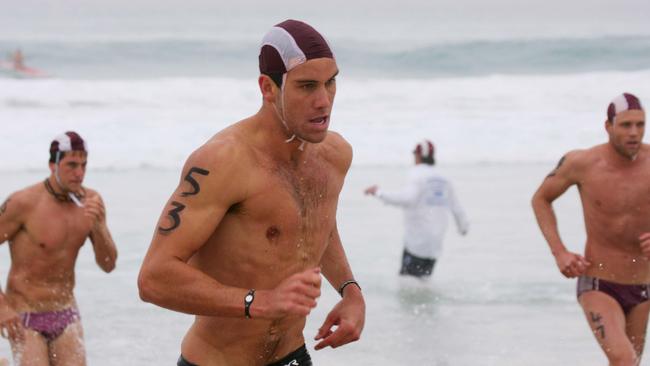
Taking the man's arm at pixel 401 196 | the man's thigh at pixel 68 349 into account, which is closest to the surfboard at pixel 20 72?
the man's arm at pixel 401 196

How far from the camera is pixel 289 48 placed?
365cm

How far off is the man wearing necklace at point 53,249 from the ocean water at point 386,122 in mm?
1716

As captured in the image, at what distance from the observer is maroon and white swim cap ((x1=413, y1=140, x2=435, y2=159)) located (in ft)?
41.6

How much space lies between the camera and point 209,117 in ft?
98.8

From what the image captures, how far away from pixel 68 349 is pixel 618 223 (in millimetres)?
3523

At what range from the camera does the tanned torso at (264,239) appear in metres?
3.75

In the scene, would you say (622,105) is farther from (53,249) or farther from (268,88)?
(268,88)

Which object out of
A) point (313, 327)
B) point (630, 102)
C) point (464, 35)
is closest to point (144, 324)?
point (313, 327)

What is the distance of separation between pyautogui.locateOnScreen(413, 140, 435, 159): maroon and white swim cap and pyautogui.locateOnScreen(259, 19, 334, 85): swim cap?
29.4 feet

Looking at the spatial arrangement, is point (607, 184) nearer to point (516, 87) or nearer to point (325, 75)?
point (325, 75)

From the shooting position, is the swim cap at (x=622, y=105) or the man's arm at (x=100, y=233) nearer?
the swim cap at (x=622, y=105)

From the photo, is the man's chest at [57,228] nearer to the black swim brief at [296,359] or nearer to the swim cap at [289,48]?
the black swim brief at [296,359]

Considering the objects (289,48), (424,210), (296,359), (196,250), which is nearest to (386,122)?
(424,210)

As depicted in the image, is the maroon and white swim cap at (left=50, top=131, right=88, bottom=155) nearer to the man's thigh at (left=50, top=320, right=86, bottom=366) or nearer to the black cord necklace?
the black cord necklace
